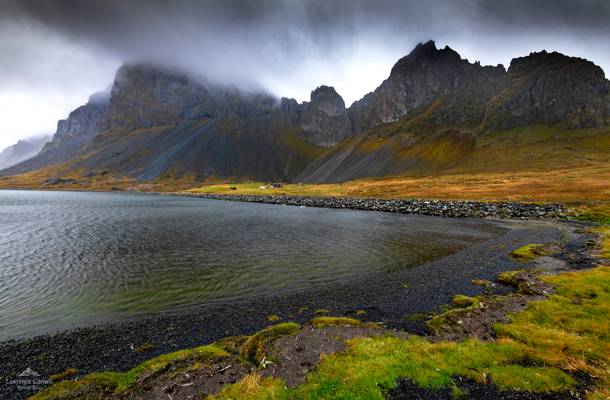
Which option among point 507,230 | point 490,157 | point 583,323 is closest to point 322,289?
point 583,323

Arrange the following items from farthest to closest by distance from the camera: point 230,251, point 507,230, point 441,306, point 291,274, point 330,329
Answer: point 507,230 → point 230,251 → point 291,274 → point 441,306 → point 330,329

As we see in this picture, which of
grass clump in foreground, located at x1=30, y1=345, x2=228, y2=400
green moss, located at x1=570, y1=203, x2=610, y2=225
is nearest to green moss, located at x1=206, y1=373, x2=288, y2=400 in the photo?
grass clump in foreground, located at x1=30, y1=345, x2=228, y2=400

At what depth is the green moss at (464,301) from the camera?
18.6 meters

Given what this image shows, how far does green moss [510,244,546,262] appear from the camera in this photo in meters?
30.1

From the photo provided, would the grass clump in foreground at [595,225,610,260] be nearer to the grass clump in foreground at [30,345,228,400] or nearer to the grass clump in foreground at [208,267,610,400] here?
the grass clump in foreground at [208,267,610,400]

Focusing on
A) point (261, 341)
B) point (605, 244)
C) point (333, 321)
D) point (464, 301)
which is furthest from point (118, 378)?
point (605, 244)

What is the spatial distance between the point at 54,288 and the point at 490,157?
213145 mm

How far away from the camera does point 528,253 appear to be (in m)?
31.4

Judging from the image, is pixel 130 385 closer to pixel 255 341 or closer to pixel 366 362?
pixel 255 341

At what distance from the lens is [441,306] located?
19109 millimetres

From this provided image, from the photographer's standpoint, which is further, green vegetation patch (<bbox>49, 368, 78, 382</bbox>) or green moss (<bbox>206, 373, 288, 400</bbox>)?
green vegetation patch (<bbox>49, 368, 78, 382</bbox>)

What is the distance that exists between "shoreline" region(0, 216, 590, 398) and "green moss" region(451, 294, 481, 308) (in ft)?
2.37

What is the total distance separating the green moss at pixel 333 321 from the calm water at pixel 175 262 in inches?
291

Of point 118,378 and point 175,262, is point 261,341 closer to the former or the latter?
point 118,378
